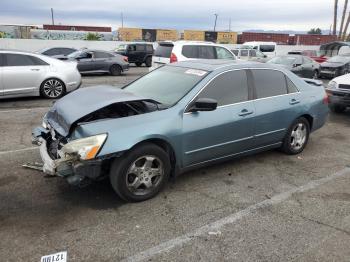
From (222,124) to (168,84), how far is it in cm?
94

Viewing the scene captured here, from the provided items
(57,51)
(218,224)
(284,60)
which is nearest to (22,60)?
(218,224)

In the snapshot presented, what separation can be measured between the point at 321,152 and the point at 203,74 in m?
2.81

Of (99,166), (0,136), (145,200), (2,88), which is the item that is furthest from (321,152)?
(2,88)

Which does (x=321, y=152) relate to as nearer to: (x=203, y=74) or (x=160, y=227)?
(x=203, y=74)

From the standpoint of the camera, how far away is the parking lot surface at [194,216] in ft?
11.1

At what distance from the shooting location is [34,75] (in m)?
10.3

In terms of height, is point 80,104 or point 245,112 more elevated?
point 80,104

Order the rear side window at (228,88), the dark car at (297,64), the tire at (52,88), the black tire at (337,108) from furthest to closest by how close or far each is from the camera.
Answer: the dark car at (297,64), the tire at (52,88), the black tire at (337,108), the rear side window at (228,88)

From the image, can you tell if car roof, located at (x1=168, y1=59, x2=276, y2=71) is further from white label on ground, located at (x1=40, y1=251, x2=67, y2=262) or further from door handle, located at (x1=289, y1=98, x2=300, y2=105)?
white label on ground, located at (x1=40, y1=251, x2=67, y2=262)

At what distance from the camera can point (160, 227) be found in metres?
3.76

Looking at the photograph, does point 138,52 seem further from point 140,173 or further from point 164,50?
point 140,173

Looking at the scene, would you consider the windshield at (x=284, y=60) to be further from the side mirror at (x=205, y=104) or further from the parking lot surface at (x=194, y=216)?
the side mirror at (x=205, y=104)

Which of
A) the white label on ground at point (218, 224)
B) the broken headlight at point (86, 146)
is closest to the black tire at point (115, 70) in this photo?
the white label on ground at point (218, 224)

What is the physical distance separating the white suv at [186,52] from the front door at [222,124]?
7609 mm
